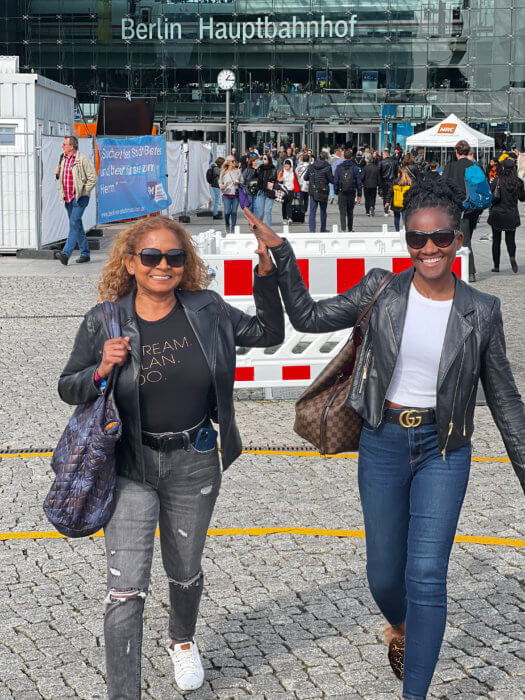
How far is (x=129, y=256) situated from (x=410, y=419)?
101cm

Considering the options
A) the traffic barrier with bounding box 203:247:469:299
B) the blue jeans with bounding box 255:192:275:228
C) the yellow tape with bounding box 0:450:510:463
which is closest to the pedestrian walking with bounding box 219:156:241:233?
the blue jeans with bounding box 255:192:275:228

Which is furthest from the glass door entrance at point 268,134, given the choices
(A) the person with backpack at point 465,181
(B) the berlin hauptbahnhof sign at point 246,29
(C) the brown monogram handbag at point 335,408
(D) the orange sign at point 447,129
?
(C) the brown monogram handbag at point 335,408

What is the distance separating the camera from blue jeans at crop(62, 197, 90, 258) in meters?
16.5

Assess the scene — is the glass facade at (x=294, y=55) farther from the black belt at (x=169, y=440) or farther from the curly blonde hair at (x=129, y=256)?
the black belt at (x=169, y=440)

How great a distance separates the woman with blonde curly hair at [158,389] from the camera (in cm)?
345

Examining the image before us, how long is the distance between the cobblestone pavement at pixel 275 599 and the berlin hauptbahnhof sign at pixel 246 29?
4771 centimetres

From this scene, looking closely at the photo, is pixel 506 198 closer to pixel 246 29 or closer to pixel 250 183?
pixel 250 183

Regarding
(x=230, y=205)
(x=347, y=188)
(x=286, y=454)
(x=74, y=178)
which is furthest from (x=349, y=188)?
(x=286, y=454)

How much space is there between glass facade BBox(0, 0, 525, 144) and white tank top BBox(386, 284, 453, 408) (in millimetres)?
47773

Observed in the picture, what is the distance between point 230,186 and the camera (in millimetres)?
22688

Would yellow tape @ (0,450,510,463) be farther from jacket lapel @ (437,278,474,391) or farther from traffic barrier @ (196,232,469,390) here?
jacket lapel @ (437,278,474,391)

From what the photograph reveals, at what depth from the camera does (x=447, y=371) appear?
3.51m

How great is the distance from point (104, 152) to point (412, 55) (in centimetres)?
3477

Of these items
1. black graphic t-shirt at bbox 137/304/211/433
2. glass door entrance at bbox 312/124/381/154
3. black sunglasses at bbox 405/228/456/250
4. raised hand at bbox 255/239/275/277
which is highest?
glass door entrance at bbox 312/124/381/154
